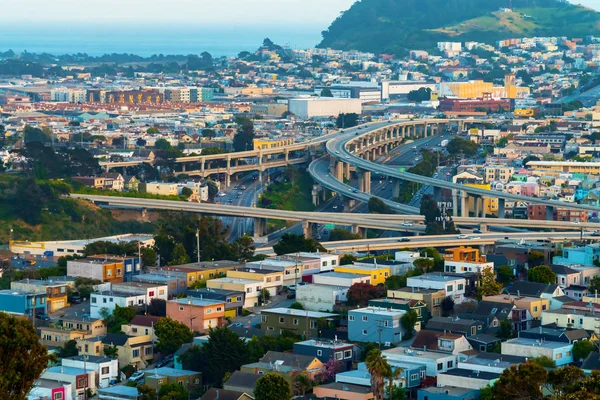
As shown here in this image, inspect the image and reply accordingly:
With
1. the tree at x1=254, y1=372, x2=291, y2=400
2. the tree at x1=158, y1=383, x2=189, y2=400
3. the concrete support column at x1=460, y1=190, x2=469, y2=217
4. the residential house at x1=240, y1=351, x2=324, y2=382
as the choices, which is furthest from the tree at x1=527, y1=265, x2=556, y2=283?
the concrete support column at x1=460, y1=190, x2=469, y2=217

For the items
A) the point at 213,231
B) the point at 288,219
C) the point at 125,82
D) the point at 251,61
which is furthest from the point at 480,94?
the point at 213,231

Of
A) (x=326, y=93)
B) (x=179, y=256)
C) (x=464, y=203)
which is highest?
(x=179, y=256)

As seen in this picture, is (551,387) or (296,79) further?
(296,79)

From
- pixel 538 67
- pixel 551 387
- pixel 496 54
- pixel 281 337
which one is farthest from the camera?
pixel 496 54

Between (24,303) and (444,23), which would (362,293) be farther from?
(444,23)

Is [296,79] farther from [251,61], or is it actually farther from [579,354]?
[579,354]

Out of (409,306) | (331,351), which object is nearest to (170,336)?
(331,351)

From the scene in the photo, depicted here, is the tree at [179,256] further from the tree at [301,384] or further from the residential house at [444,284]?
the tree at [301,384]
